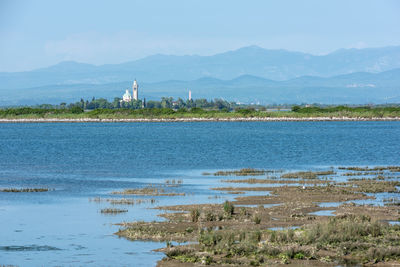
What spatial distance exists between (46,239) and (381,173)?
27.0 m

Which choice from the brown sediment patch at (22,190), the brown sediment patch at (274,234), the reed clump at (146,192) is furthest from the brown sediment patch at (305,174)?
the brown sediment patch at (22,190)

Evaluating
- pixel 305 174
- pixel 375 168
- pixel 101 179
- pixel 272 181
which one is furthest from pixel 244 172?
pixel 101 179

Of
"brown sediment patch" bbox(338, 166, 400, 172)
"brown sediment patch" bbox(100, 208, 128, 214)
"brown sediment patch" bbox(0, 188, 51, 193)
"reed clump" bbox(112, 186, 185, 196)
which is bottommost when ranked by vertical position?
"brown sediment patch" bbox(338, 166, 400, 172)

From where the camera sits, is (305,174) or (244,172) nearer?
(305,174)

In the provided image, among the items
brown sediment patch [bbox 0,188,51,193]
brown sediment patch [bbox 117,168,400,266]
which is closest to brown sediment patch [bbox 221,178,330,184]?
brown sediment patch [bbox 117,168,400,266]

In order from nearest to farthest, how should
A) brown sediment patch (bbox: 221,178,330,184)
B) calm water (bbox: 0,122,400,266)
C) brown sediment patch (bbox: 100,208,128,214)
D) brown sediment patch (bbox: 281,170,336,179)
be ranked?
calm water (bbox: 0,122,400,266)
brown sediment patch (bbox: 100,208,128,214)
brown sediment patch (bbox: 221,178,330,184)
brown sediment patch (bbox: 281,170,336,179)

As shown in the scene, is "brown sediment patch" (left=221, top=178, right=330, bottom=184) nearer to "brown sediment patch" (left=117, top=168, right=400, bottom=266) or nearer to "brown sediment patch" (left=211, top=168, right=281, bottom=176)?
"brown sediment patch" (left=211, top=168, right=281, bottom=176)

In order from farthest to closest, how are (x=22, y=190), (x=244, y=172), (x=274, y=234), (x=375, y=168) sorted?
(x=375, y=168) → (x=244, y=172) → (x=22, y=190) → (x=274, y=234)

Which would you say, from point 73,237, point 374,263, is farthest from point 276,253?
point 73,237

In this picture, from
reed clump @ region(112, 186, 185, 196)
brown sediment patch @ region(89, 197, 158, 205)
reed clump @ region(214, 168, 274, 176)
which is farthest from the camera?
reed clump @ region(214, 168, 274, 176)

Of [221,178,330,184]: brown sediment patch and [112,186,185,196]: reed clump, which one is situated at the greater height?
[112,186,185,196]: reed clump

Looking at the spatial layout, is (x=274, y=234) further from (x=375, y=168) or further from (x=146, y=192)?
(x=375, y=168)

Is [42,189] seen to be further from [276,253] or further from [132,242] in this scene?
[276,253]

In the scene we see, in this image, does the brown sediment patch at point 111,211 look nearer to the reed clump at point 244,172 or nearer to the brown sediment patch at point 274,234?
the brown sediment patch at point 274,234
